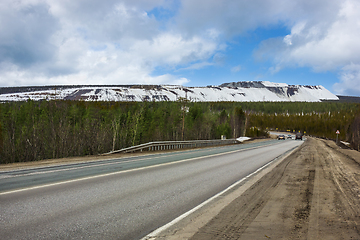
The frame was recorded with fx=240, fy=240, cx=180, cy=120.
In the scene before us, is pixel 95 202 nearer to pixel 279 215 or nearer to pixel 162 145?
pixel 279 215

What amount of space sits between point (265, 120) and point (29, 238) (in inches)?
7024

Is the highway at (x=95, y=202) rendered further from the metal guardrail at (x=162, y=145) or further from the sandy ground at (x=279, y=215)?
the metal guardrail at (x=162, y=145)

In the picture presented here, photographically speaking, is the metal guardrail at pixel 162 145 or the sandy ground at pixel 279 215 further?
the metal guardrail at pixel 162 145

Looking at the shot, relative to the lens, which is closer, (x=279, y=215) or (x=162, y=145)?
(x=279, y=215)

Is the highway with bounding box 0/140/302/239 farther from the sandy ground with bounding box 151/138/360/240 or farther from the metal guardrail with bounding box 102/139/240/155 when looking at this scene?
the metal guardrail with bounding box 102/139/240/155

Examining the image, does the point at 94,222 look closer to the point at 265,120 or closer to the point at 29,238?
the point at 29,238

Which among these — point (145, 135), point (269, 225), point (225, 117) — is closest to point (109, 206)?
point (269, 225)

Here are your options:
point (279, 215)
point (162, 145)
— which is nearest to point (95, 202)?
point (279, 215)

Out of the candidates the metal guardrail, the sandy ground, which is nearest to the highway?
the sandy ground

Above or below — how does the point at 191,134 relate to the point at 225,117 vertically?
below

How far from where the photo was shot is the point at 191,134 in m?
81.8

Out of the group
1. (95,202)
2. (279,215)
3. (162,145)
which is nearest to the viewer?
(279,215)

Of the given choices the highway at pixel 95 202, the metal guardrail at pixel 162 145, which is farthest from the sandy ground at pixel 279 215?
the metal guardrail at pixel 162 145

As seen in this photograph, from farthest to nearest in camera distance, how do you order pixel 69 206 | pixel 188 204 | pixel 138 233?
pixel 188 204 < pixel 69 206 < pixel 138 233
